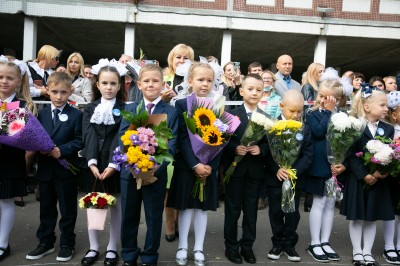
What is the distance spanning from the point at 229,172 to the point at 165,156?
931mm

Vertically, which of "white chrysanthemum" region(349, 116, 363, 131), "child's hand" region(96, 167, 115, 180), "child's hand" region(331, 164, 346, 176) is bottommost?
"child's hand" region(96, 167, 115, 180)

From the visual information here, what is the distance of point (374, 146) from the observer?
A: 3.29 metres

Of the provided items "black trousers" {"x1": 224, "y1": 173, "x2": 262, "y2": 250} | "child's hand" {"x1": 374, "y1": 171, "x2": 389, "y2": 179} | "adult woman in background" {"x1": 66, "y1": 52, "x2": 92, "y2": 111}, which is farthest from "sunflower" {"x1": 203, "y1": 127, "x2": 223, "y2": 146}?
"adult woman in background" {"x1": 66, "y1": 52, "x2": 92, "y2": 111}

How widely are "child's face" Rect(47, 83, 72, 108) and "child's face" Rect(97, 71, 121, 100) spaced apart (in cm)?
42

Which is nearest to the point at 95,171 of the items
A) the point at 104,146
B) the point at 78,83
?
the point at 104,146

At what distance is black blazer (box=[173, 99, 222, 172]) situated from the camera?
3137mm

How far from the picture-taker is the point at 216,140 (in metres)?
3.00

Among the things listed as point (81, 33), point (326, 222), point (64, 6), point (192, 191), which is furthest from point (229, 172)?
point (81, 33)

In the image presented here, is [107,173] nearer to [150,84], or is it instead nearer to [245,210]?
[150,84]

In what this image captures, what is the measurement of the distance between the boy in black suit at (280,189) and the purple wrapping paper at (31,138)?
2320 mm

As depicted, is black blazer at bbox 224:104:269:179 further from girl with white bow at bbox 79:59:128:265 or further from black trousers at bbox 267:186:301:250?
girl with white bow at bbox 79:59:128:265

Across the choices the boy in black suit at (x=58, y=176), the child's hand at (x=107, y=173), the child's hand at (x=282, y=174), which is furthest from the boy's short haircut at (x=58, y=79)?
the child's hand at (x=282, y=174)

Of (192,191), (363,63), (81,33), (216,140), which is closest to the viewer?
(216,140)

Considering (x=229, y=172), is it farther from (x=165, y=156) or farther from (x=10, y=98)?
(x=10, y=98)
